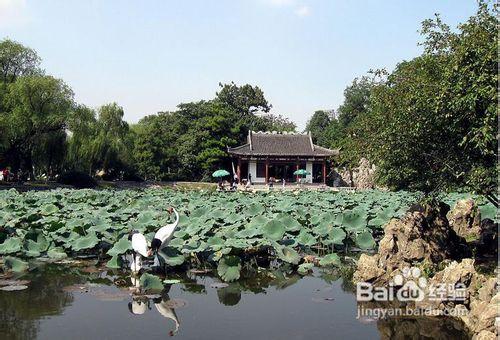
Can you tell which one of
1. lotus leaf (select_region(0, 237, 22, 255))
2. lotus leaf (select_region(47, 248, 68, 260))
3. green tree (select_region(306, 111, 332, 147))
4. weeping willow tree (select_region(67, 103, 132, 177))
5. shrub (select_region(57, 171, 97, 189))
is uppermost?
green tree (select_region(306, 111, 332, 147))

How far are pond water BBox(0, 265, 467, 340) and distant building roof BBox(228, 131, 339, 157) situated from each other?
31.1 meters

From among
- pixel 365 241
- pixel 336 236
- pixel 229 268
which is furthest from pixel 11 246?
pixel 365 241

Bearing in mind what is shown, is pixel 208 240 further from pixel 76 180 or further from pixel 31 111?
pixel 76 180

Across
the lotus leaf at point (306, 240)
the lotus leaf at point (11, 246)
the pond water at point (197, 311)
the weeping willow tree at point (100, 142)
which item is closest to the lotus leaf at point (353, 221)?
the lotus leaf at point (306, 240)

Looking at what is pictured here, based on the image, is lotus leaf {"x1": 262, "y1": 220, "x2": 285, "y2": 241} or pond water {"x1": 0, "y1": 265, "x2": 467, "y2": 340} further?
lotus leaf {"x1": 262, "y1": 220, "x2": 285, "y2": 241}

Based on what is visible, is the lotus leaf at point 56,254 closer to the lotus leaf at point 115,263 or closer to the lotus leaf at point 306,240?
the lotus leaf at point 115,263

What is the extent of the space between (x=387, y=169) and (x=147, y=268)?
4.33 meters

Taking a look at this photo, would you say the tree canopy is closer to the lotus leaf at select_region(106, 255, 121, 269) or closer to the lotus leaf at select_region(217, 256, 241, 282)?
the lotus leaf at select_region(217, 256, 241, 282)

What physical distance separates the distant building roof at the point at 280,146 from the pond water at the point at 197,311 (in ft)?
102

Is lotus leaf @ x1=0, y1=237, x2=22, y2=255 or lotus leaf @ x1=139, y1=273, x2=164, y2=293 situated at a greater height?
lotus leaf @ x1=0, y1=237, x2=22, y2=255

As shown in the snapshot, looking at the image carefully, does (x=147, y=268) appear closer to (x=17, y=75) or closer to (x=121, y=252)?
(x=121, y=252)

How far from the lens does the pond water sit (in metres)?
5.30

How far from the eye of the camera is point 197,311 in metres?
6.07

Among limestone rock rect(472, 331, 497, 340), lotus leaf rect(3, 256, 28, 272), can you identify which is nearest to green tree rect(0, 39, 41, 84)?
lotus leaf rect(3, 256, 28, 272)
